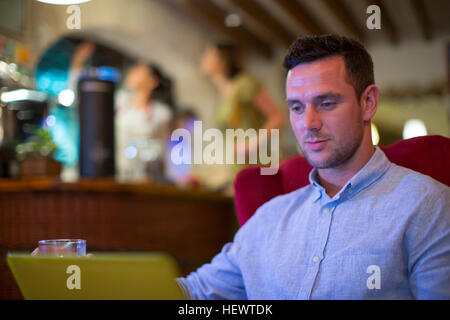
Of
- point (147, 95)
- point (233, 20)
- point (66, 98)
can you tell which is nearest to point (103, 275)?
point (66, 98)

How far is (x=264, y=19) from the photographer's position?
18.4 feet

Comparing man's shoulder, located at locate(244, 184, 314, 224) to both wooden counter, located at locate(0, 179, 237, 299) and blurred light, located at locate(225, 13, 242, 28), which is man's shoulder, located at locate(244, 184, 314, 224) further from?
blurred light, located at locate(225, 13, 242, 28)

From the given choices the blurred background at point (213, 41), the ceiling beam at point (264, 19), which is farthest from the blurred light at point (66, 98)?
the ceiling beam at point (264, 19)

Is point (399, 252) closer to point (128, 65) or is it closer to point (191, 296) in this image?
point (191, 296)

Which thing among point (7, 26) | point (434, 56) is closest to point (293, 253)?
point (7, 26)

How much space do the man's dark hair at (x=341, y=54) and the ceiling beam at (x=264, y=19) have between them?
13.4 ft

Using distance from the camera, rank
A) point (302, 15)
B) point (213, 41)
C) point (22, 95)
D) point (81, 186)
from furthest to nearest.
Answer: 1. point (213, 41)
2. point (302, 15)
3. point (22, 95)
4. point (81, 186)

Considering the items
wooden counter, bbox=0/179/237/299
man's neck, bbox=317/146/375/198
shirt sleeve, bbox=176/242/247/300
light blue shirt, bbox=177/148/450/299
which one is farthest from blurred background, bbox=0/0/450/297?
man's neck, bbox=317/146/375/198

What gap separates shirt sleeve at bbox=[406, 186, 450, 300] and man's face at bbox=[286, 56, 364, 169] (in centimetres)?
22

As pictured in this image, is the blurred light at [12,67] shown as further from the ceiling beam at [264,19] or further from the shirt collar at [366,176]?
the ceiling beam at [264,19]

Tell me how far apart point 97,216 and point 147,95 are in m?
3.43

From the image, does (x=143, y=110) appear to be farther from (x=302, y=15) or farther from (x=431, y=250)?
(x=431, y=250)

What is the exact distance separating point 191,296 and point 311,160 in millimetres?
426

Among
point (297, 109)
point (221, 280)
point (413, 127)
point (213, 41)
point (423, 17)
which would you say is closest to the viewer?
point (297, 109)
